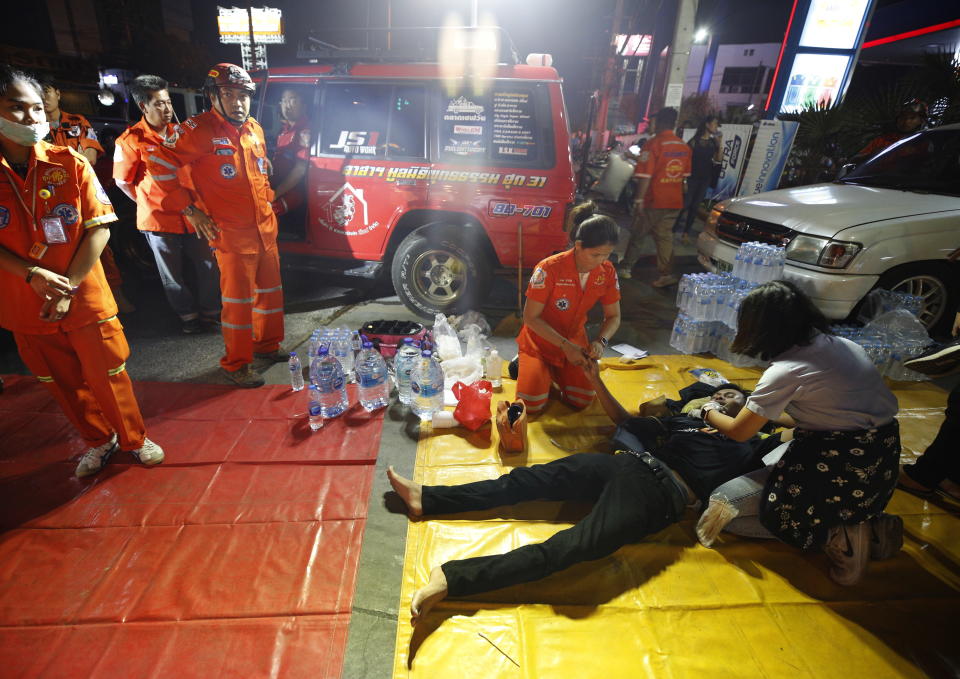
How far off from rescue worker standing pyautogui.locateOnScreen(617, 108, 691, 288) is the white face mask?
599cm

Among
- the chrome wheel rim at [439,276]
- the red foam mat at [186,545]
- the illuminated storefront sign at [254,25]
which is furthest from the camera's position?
the illuminated storefront sign at [254,25]

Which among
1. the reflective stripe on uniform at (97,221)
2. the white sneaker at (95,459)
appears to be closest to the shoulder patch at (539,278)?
the reflective stripe on uniform at (97,221)

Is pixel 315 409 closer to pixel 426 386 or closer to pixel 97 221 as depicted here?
pixel 426 386

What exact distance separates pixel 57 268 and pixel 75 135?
309cm

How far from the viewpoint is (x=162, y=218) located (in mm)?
3955

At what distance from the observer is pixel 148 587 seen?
6.45ft

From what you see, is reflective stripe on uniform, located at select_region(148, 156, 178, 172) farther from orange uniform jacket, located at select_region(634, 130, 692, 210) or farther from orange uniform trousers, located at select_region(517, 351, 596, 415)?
orange uniform jacket, located at select_region(634, 130, 692, 210)

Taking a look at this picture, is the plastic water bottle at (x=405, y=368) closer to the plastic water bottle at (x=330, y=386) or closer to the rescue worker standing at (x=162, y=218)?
the plastic water bottle at (x=330, y=386)

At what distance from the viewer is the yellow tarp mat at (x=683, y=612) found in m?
1.76

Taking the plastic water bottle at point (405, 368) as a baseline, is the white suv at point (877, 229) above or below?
above

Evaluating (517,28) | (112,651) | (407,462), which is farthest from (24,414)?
(517,28)

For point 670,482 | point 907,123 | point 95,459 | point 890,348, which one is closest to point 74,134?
point 95,459

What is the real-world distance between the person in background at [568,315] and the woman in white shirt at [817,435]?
1042mm

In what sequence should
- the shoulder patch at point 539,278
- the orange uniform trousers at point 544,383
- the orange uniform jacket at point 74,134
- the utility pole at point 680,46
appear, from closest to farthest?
1. the shoulder patch at point 539,278
2. the orange uniform trousers at point 544,383
3. the orange uniform jacket at point 74,134
4. the utility pole at point 680,46
